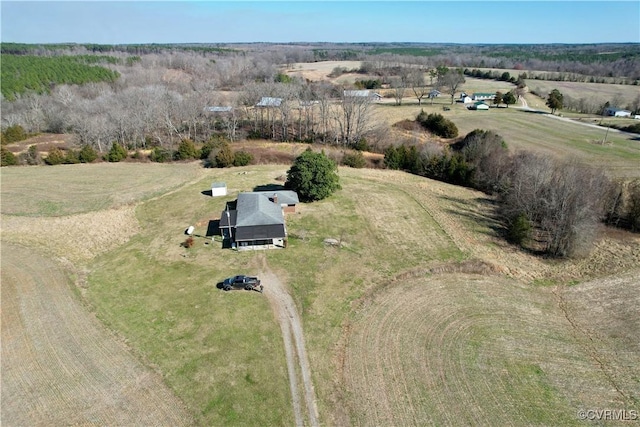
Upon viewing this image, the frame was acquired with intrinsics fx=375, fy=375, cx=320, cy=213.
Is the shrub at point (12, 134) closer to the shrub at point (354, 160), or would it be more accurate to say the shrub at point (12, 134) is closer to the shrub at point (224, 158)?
the shrub at point (224, 158)

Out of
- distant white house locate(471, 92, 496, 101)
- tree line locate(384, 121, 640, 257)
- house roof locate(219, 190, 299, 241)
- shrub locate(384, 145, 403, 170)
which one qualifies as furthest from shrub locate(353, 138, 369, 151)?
distant white house locate(471, 92, 496, 101)

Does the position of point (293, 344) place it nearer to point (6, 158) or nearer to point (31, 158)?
point (31, 158)

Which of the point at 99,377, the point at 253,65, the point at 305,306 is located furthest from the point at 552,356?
the point at 253,65

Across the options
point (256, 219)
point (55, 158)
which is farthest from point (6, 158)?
point (256, 219)

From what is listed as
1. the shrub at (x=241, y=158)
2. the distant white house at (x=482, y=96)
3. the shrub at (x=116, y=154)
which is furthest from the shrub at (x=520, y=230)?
the distant white house at (x=482, y=96)

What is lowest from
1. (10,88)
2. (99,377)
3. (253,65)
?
(99,377)

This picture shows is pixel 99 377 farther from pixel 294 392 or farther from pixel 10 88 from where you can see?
pixel 10 88

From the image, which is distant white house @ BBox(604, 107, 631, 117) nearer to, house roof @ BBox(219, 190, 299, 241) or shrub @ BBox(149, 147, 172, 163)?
house roof @ BBox(219, 190, 299, 241)
